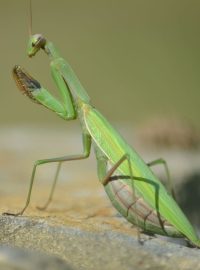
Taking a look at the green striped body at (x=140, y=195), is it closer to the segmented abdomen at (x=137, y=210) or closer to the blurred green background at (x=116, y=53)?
the segmented abdomen at (x=137, y=210)

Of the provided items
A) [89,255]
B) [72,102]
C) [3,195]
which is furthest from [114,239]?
[3,195]

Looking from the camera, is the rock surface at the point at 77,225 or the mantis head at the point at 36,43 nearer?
the rock surface at the point at 77,225

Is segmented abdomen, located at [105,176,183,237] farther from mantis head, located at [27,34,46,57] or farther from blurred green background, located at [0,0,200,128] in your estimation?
blurred green background, located at [0,0,200,128]

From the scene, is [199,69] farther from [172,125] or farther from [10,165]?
[10,165]

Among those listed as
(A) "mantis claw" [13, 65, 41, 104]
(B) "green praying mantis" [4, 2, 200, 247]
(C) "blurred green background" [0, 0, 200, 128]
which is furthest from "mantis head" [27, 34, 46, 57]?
(C) "blurred green background" [0, 0, 200, 128]

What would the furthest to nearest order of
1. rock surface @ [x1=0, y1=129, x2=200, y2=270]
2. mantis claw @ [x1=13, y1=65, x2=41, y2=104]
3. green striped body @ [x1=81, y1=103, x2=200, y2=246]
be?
1. mantis claw @ [x1=13, y1=65, x2=41, y2=104]
2. green striped body @ [x1=81, y1=103, x2=200, y2=246]
3. rock surface @ [x1=0, y1=129, x2=200, y2=270]

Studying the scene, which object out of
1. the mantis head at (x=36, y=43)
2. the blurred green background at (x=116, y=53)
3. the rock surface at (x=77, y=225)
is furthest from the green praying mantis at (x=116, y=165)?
the blurred green background at (x=116, y=53)

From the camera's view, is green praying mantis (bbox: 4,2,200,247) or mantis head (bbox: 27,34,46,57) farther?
mantis head (bbox: 27,34,46,57)
